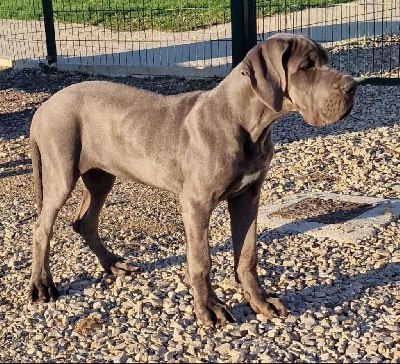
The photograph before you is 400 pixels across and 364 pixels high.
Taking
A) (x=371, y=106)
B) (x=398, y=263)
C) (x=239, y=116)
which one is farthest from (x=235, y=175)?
(x=371, y=106)

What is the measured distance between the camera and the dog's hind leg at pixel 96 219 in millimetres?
5508

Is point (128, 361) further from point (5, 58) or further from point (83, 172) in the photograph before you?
point (5, 58)

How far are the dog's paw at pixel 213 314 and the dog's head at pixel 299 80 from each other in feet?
4.07

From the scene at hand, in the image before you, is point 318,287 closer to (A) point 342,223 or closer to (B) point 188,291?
(B) point 188,291

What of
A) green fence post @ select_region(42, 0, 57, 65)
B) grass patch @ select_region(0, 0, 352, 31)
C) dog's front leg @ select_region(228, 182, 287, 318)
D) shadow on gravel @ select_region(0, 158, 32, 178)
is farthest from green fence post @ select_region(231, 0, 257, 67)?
dog's front leg @ select_region(228, 182, 287, 318)

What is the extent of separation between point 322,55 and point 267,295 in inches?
59.7

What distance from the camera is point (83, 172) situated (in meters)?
5.19

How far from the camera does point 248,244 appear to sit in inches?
195

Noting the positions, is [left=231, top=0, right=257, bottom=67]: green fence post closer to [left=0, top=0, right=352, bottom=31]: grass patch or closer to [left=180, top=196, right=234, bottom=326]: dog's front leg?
[left=0, top=0, right=352, bottom=31]: grass patch

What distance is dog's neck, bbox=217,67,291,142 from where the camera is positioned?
Result: 4.47 meters

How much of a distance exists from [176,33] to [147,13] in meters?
1.01

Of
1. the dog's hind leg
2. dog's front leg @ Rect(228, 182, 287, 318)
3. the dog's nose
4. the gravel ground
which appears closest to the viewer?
the dog's nose

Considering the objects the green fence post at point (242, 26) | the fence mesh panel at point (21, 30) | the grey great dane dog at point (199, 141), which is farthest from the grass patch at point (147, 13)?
the grey great dane dog at point (199, 141)

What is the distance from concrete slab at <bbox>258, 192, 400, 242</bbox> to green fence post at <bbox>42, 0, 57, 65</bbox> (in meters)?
8.02
